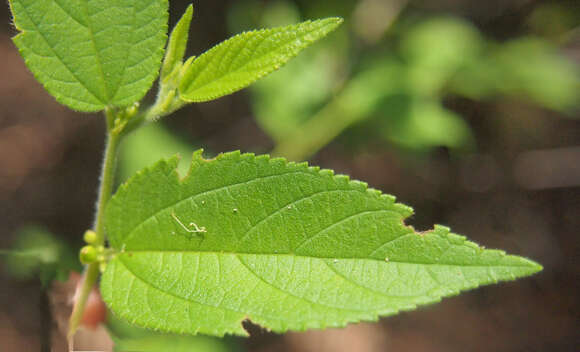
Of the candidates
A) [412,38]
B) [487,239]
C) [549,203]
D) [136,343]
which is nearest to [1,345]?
[136,343]

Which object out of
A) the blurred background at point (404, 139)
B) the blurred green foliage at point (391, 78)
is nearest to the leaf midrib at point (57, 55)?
the blurred background at point (404, 139)

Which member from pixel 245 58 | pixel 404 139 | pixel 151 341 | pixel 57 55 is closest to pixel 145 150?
pixel 151 341

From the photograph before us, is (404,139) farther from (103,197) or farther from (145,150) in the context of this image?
(103,197)

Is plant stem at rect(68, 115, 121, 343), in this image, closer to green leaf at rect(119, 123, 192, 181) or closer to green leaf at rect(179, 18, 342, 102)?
green leaf at rect(179, 18, 342, 102)

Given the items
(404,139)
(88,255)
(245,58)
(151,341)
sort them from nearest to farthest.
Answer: (245,58) → (88,255) → (151,341) → (404,139)

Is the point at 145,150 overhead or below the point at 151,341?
overhead

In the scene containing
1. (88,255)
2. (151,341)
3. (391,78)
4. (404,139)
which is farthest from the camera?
(391,78)

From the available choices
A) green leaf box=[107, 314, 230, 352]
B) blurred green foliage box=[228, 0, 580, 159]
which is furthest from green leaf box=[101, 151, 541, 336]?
blurred green foliage box=[228, 0, 580, 159]

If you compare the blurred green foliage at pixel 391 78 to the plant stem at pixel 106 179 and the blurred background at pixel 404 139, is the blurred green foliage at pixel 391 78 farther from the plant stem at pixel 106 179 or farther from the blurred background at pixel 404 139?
the plant stem at pixel 106 179
